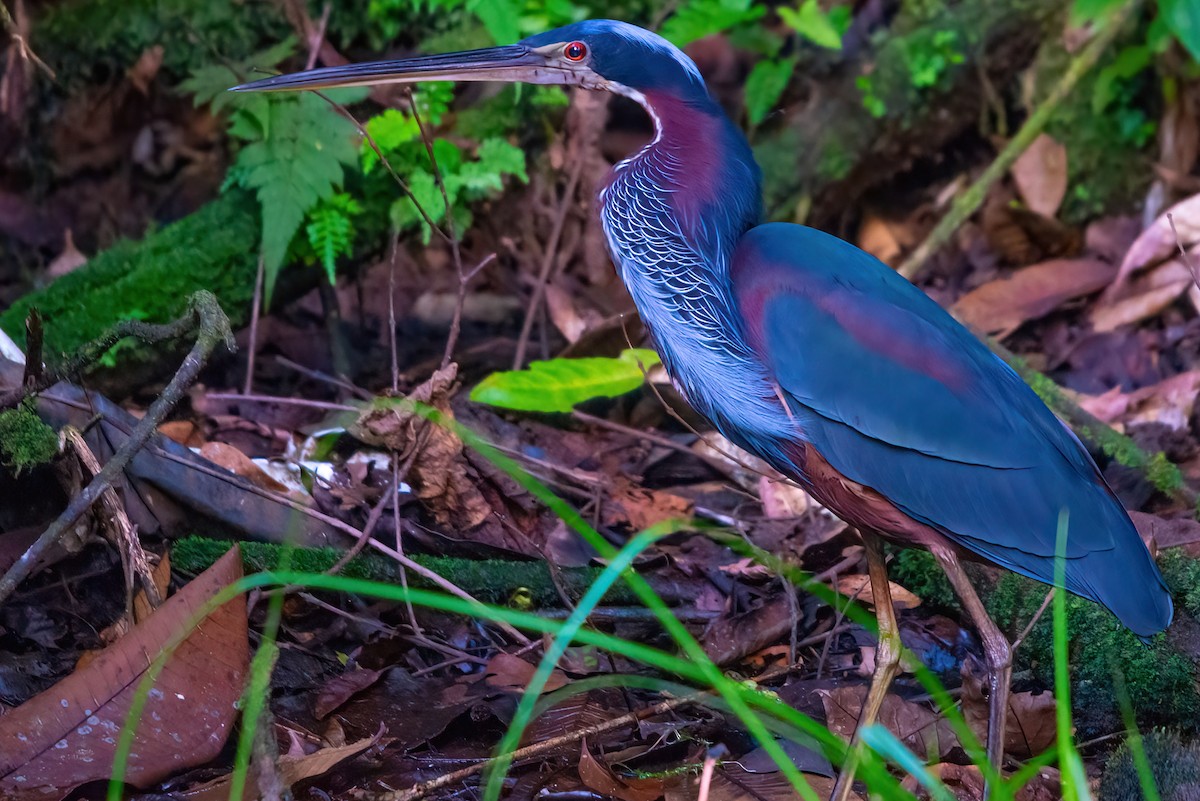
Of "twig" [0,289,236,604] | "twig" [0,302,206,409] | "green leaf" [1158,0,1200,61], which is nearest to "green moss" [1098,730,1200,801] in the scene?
"twig" [0,289,236,604]

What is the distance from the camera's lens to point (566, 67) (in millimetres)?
3125

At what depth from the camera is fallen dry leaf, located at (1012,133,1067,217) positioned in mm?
5391

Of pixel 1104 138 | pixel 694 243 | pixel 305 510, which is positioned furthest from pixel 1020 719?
pixel 1104 138

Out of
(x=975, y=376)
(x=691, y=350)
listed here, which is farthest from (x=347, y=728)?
(x=975, y=376)

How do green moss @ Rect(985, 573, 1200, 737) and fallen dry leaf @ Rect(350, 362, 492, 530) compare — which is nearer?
green moss @ Rect(985, 573, 1200, 737)

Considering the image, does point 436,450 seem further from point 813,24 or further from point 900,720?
point 813,24

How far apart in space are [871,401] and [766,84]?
2.93 m

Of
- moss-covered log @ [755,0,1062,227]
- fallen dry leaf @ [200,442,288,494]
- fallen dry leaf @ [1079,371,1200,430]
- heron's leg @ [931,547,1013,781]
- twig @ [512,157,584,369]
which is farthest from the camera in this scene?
moss-covered log @ [755,0,1062,227]

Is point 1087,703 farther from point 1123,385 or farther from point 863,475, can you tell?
point 1123,385

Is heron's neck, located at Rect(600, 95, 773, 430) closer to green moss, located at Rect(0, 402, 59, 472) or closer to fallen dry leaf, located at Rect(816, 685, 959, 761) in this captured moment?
fallen dry leaf, located at Rect(816, 685, 959, 761)

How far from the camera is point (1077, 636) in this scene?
3.01 m

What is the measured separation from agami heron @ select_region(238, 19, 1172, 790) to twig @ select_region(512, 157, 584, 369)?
5.46 feet

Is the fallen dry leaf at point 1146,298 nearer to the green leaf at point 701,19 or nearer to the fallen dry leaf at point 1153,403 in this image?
the fallen dry leaf at point 1153,403

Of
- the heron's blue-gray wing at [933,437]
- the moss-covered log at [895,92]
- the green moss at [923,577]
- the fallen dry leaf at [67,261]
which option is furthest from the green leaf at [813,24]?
the fallen dry leaf at [67,261]
